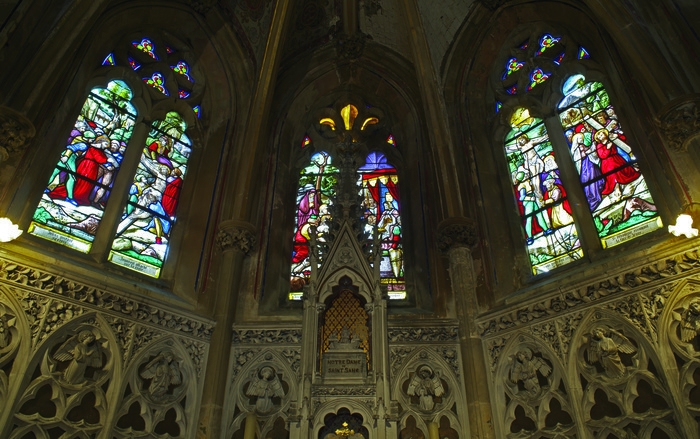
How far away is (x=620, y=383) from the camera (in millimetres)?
5973

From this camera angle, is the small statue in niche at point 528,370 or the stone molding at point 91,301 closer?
the stone molding at point 91,301

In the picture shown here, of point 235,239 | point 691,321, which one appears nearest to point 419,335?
point 235,239

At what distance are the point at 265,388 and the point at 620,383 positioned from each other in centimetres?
443

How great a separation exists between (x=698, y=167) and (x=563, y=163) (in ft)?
7.41

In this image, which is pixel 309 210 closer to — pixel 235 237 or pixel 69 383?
pixel 235 237

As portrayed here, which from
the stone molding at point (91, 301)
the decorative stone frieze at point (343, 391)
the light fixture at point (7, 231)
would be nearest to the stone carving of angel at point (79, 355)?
the stone molding at point (91, 301)

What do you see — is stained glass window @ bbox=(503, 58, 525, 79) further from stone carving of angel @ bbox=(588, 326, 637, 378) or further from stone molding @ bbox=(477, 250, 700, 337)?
stone carving of angel @ bbox=(588, 326, 637, 378)

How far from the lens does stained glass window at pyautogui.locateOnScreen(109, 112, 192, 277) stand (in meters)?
7.88

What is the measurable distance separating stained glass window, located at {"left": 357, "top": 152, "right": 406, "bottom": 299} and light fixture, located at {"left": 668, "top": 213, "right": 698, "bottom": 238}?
4047 mm

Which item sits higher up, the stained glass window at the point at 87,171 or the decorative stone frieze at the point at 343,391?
the stained glass window at the point at 87,171

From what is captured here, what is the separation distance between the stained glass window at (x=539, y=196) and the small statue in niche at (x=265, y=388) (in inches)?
164

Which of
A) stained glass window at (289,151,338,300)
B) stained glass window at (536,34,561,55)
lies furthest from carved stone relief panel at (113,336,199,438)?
stained glass window at (536,34,561,55)

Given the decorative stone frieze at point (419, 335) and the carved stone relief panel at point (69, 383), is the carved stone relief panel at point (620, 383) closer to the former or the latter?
the decorative stone frieze at point (419, 335)

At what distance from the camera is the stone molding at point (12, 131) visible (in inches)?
246
